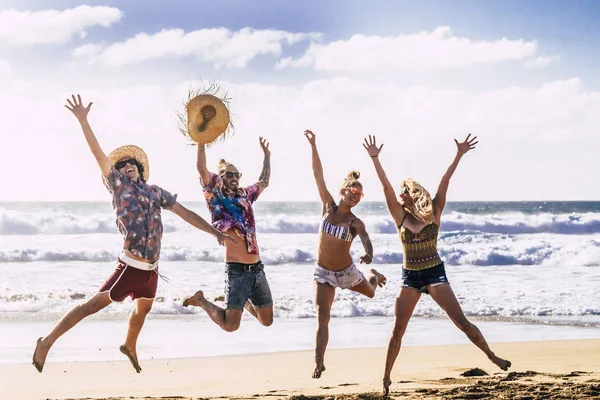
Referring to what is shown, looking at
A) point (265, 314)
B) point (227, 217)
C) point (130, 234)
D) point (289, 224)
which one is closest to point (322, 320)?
point (265, 314)

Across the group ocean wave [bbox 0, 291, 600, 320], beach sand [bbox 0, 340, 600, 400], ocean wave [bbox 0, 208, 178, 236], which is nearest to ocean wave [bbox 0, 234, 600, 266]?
ocean wave [bbox 0, 291, 600, 320]

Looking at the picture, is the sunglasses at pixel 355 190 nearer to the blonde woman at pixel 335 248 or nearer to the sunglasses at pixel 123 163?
the blonde woman at pixel 335 248

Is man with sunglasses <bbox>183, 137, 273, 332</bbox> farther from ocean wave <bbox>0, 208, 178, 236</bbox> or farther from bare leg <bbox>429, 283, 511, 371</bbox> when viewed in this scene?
ocean wave <bbox>0, 208, 178, 236</bbox>

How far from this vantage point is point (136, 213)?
665 centimetres

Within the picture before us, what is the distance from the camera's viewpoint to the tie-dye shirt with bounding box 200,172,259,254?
7590 mm

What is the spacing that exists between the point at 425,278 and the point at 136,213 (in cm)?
273

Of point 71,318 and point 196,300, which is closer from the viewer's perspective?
point 71,318

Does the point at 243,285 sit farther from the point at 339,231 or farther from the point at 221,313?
the point at 339,231

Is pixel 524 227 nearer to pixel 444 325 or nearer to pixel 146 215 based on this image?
pixel 444 325

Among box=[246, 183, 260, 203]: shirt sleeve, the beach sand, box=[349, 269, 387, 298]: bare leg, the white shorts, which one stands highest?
box=[246, 183, 260, 203]: shirt sleeve

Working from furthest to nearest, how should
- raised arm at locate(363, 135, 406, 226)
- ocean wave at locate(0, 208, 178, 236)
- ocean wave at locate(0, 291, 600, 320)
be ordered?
ocean wave at locate(0, 208, 178, 236) < ocean wave at locate(0, 291, 600, 320) < raised arm at locate(363, 135, 406, 226)

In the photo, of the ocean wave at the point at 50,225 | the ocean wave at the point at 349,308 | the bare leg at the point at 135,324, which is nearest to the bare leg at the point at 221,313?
the bare leg at the point at 135,324

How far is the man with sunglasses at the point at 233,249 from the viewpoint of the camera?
24.8 ft

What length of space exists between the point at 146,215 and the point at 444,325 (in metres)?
7.86
